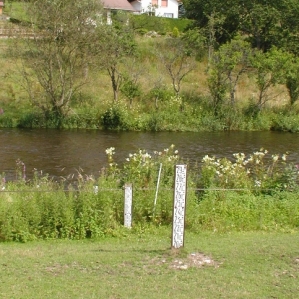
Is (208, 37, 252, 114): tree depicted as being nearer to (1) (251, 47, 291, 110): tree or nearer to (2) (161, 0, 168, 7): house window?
(1) (251, 47, 291, 110): tree

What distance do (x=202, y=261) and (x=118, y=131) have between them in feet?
74.5

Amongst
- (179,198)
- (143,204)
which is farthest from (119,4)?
(179,198)

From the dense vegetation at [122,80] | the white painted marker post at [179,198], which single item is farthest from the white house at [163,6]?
the white painted marker post at [179,198]

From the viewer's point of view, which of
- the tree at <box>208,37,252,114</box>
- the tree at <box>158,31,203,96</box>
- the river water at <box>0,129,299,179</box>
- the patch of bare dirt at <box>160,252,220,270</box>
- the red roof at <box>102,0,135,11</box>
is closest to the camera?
the patch of bare dirt at <box>160,252,220,270</box>

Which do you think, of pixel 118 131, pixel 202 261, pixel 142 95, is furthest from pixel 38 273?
pixel 142 95

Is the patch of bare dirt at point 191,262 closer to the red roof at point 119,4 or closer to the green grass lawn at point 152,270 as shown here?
the green grass lawn at point 152,270

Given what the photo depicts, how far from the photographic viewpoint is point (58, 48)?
3067 cm

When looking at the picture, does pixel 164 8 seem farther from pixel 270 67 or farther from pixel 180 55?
pixel 270 67

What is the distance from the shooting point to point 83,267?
7.69m

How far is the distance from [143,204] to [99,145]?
14265mm

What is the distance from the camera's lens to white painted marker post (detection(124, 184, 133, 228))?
10.5 m

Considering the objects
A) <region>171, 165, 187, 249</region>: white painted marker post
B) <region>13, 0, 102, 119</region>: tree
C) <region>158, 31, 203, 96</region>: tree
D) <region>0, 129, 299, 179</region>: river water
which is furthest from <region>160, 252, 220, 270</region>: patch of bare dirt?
<region>158, 31, 203, 96</region>: tree

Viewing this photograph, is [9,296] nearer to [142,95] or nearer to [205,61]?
[142,95]

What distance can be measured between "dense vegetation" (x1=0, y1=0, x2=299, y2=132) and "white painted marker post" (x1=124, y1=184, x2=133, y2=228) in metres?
20.2
